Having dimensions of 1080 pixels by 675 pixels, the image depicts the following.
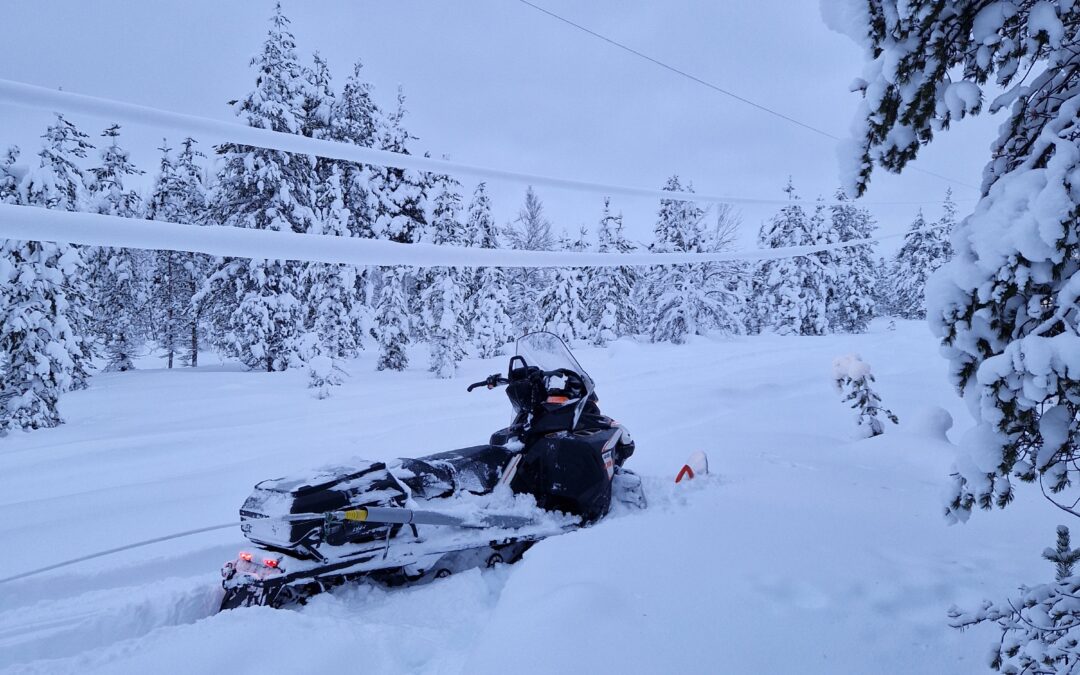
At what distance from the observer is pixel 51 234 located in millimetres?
1867

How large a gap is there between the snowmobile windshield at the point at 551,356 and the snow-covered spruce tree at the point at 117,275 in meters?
26.2

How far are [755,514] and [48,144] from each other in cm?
1838

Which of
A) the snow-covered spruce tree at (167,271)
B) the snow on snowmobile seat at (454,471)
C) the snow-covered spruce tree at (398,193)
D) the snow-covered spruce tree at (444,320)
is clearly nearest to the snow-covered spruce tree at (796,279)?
the snow-covered spruce tree at (444,320)

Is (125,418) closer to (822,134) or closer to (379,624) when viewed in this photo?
(379,624)

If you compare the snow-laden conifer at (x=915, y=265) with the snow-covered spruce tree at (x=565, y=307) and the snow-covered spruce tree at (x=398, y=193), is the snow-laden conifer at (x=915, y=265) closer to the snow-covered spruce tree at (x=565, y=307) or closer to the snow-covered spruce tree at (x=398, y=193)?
the snow-covered spruce tree at (x=565, y=307)

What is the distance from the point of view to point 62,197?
12195mm

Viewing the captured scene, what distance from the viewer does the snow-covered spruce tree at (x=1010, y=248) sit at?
137 centimetres

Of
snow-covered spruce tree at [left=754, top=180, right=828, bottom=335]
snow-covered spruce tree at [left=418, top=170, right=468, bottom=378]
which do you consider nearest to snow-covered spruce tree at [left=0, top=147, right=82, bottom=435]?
snow-covered spruce tree at [left=418, top=170, right=468, bottom=378]

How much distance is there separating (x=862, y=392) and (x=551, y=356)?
431 cm

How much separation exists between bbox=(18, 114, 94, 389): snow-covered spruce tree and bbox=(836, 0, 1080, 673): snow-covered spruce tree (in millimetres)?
15719

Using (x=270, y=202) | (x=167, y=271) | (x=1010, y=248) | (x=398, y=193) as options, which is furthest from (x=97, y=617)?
(x=167, y=271)

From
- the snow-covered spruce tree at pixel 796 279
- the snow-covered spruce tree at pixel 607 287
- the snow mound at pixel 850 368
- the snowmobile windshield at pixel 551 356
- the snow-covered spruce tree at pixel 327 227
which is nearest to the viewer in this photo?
the snowmobile windshield at pixel 551 356

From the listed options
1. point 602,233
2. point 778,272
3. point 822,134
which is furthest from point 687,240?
point 822,134

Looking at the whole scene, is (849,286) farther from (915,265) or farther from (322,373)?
(322,373)
